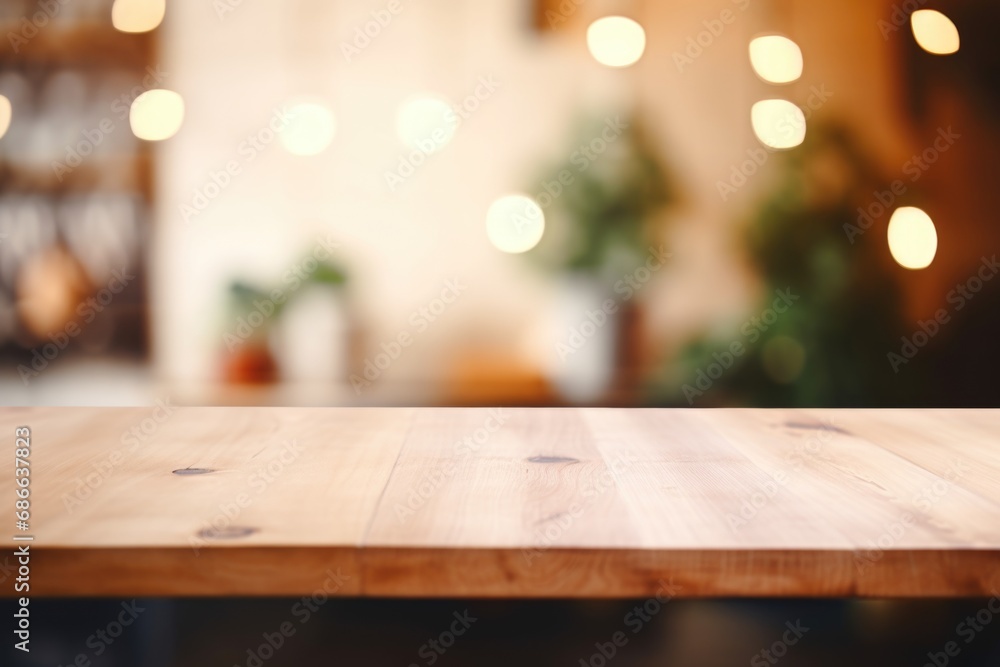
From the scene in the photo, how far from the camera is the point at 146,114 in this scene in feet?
7.51

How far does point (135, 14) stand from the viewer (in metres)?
2.56

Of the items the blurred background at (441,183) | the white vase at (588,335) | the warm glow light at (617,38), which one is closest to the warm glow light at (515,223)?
the blurred background at (441,183)

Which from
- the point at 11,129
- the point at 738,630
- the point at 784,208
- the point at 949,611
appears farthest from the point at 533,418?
the point at 11,129

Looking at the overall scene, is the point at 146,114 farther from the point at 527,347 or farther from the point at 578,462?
the point at 578,462

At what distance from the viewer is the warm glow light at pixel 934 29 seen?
8.08ft

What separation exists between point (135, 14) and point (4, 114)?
0.54 m
